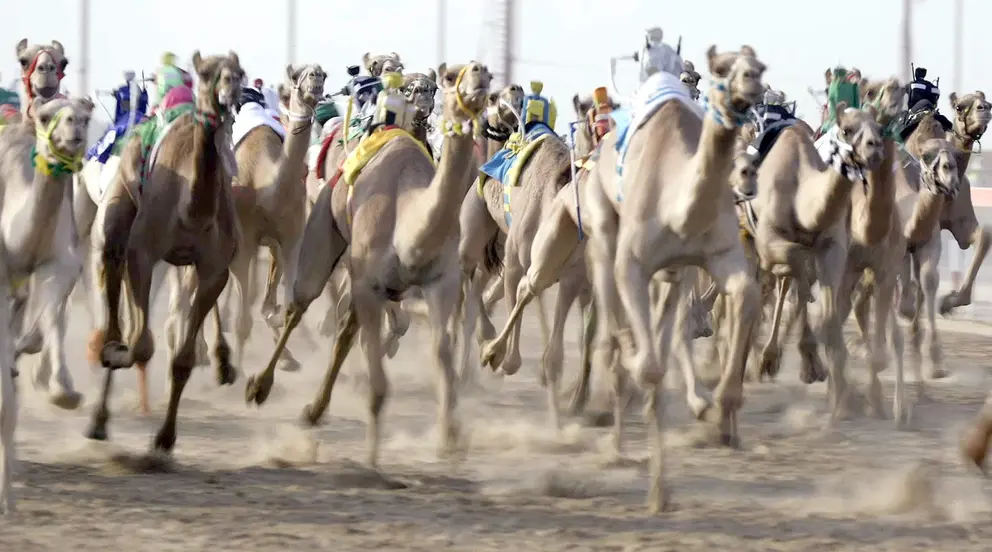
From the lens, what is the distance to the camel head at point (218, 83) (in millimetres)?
8688

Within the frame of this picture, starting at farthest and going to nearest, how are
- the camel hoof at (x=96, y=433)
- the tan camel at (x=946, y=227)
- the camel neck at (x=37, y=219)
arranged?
the tan camel at (x=946, y=227) < the camel hoof at (x=96, y=433) < the camel neck at (x=37, y=219)

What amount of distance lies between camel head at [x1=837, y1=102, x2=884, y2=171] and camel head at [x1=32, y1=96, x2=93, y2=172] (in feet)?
15.4

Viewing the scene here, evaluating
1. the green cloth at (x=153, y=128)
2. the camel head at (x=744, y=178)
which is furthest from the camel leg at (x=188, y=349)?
the camel head at (x=744, y=178)

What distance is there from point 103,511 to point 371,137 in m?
3.14

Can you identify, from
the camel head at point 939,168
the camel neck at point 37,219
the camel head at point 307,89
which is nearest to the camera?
the camel neck at point 37,219

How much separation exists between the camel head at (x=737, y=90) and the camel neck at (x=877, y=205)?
11.2ft

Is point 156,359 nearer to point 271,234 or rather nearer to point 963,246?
point 271,234

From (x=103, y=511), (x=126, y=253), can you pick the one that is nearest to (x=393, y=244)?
(x=126, y=253)

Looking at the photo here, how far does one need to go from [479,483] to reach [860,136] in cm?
341

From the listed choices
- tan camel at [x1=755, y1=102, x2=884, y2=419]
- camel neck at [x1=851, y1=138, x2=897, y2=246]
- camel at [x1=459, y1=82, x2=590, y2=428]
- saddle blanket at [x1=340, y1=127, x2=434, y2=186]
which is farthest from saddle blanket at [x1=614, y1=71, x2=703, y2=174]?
camel neck at [x1=851, y1=138, x2=897, y2=246]

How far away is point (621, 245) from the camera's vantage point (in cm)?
810

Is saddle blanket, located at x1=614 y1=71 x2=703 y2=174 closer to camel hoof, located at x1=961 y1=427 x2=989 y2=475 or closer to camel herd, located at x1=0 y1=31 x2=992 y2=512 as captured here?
camel herd, located at x1=0 y1=31 x2=992 y2=512

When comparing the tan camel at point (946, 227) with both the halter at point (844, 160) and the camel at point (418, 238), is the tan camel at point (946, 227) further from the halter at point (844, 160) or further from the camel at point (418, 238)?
the camel at point (418, 238)

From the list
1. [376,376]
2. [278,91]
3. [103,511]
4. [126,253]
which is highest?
[278,91]
